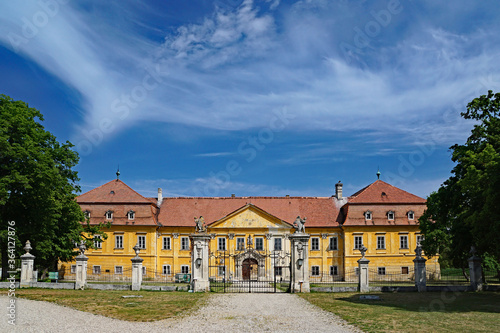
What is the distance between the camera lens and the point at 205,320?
522 inches

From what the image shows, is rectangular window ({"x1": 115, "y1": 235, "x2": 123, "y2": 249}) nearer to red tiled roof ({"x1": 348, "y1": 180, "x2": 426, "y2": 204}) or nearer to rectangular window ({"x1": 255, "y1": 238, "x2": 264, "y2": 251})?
rectangular window ({"x1": 255, "y1": 238, "x2": 264, "y2": 251})

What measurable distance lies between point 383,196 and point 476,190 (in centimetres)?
2224

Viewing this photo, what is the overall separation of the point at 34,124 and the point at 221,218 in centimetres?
2006

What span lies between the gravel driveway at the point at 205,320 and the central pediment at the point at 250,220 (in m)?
24.4

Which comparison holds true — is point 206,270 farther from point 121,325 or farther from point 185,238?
point 185,238

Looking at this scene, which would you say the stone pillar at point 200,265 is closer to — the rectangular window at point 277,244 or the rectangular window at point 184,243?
the rectangular window at point 277,244

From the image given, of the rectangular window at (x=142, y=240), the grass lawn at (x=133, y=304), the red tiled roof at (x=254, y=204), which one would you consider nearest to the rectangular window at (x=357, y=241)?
the red tiled roof at (x=254, y=204)

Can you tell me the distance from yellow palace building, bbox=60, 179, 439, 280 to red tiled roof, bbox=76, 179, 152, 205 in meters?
0.10

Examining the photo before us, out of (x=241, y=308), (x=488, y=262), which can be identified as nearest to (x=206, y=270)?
(x=241, y=308)

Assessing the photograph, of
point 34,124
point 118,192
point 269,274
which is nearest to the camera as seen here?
point 34,124

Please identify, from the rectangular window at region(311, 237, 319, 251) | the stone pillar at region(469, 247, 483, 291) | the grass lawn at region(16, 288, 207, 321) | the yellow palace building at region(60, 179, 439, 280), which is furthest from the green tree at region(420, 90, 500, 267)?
the rectangular window at region(311, 237, 319, 251)

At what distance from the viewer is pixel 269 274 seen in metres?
39.9

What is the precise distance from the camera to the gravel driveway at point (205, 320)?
11.5 meters

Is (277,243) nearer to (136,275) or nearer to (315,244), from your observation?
(315,244)
